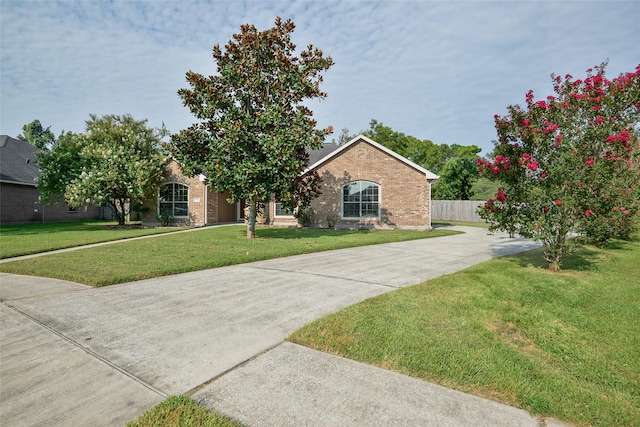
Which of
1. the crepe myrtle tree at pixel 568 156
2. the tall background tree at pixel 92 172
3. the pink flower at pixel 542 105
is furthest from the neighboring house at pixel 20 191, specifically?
the pink flower at pixel 542 105

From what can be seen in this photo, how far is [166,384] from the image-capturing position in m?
2.75

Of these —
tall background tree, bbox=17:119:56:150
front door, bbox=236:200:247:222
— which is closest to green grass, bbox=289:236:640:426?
front door, bbox=236:200:247:222

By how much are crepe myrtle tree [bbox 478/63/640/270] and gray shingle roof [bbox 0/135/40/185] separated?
88.4 ft

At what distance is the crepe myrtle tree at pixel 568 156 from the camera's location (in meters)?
6.60

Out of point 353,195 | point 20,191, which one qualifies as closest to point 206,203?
point 353,195

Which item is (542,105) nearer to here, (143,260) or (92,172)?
(143,260)

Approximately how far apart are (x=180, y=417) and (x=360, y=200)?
1833 centimetres

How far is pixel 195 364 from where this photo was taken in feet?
10.1

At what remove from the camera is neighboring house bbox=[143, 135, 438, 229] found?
63.3ft

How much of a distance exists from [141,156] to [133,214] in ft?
16.3

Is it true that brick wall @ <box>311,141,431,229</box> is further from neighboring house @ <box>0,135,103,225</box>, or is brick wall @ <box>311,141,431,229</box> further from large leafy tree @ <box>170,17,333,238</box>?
neighboring house @ <box>0,135,103,225</box>

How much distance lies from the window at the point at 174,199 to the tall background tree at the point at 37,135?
44551 mm

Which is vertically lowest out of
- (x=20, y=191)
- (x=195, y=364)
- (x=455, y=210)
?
(x=195, y=364)

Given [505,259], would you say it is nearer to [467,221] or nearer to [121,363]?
[121,363]
